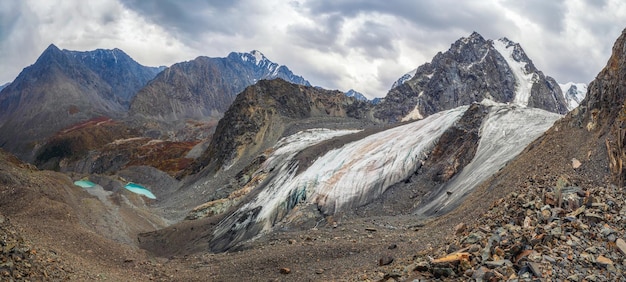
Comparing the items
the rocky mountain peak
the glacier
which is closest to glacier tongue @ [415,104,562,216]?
the glacier

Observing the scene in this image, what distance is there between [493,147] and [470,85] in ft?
471

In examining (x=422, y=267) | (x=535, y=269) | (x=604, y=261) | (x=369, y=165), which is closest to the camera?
(x=535, y=269)

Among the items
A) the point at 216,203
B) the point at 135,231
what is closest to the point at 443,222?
the point at 135,231

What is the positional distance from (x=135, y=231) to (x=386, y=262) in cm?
2786

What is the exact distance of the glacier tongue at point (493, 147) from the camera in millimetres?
27125

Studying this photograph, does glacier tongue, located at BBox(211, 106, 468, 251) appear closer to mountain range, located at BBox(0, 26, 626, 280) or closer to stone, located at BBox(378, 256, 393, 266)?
mountain range, located at BBox(0, 26, 626, 280)

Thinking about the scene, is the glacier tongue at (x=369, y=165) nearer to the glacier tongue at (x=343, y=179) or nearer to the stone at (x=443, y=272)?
the glacier tongue at (x=343, y=179)

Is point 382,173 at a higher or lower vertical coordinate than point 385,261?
higher

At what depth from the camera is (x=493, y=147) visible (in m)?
31.3

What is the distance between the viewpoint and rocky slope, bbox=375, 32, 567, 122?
16250cm

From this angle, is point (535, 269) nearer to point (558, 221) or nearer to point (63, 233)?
point (558, 221)

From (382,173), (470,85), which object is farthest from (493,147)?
(470,85)

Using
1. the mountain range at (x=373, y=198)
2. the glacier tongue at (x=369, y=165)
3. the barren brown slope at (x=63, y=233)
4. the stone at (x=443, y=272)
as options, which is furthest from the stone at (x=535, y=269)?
the glacier tongue at (x=369, y=165)

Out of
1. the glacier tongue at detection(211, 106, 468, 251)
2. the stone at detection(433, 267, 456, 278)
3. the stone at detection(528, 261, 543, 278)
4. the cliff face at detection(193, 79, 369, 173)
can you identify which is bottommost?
the stone at detection(433, 267, 456, 278)
